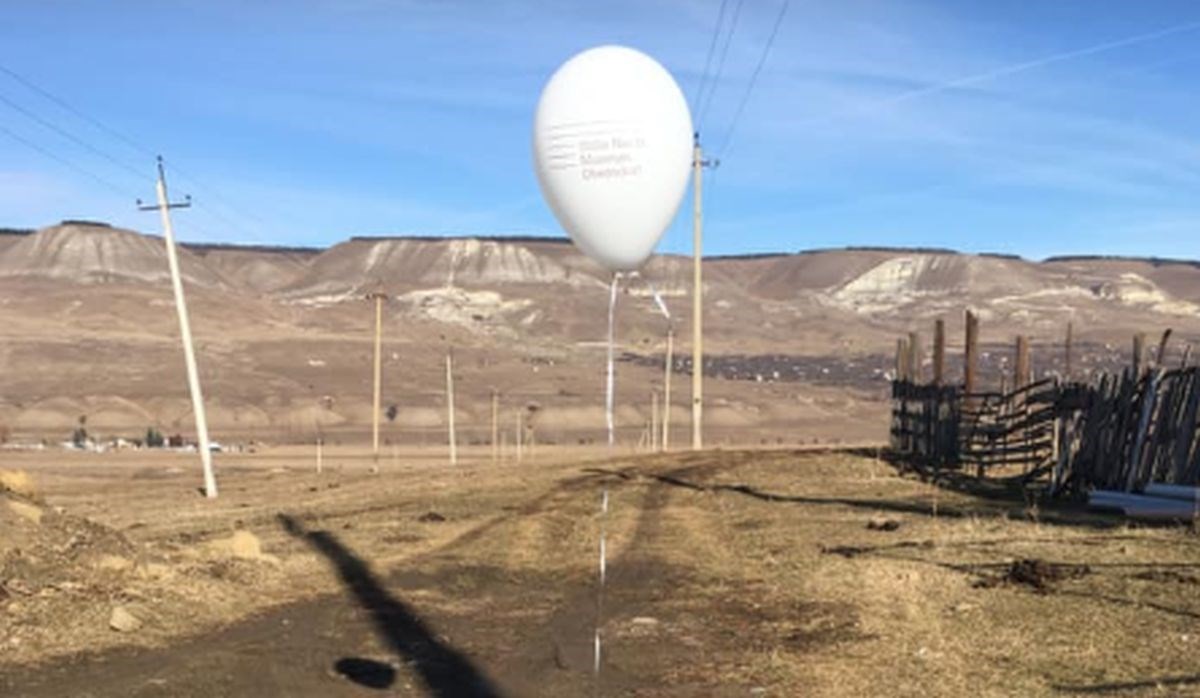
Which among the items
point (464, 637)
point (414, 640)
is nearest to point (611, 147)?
point (464, 637)

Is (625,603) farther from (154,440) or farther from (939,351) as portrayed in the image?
(154,440)

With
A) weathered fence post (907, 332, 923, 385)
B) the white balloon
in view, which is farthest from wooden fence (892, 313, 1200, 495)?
the white balloon

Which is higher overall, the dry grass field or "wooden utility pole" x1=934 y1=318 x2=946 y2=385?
"wooden utility pole" x1=934 y1=318 x2=946 y2=385

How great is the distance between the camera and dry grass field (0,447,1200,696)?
26.2 ft

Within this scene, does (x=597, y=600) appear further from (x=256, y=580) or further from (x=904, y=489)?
(x=904, y=489)

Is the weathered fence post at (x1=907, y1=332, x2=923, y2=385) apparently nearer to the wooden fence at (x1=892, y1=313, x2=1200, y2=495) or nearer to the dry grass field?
the wooden fence at (x1=892, y1=313, x2=1200, y2=495)

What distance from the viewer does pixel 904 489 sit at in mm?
19938

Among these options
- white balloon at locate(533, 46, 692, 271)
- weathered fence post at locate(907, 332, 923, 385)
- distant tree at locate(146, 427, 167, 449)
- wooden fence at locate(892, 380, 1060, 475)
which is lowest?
distant tree at locate(146, 427, 167, 449)

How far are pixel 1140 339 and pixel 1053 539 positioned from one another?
6.09m

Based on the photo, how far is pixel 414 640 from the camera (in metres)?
9.62

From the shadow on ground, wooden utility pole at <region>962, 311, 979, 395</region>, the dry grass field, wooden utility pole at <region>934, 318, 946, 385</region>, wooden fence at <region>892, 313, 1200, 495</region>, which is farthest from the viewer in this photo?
wooden utility pole at <region>934, 318, 946, 385</region>

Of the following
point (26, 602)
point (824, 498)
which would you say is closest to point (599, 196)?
point (26, 602)

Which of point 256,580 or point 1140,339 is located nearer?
point 256,580

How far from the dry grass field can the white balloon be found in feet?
11.6
